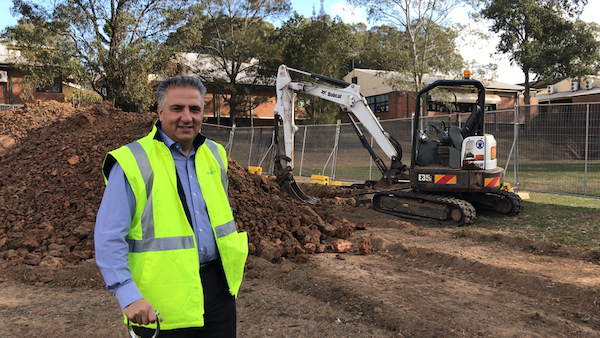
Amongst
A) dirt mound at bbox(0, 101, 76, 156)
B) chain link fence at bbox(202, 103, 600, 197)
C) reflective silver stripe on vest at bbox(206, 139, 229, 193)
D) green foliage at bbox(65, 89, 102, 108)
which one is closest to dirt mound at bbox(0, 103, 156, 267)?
dirt mound at bbox(0, 101, 76, 156)

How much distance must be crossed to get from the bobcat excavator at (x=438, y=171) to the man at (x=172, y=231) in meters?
6.85

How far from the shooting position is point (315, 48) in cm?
3025

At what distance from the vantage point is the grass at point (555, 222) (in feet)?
23.2

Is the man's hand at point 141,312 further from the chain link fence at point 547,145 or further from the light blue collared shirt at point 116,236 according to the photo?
the chain link fence at point 547,145

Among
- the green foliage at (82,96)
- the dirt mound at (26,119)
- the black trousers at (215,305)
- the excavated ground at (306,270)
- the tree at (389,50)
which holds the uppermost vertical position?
the tree at (389,50)

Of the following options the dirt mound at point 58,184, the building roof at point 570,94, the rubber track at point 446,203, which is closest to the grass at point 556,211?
the rubber track at point 446,203

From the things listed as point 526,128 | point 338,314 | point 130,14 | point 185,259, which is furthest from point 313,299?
point 130,14

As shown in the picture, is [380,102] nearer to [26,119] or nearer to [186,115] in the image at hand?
[26,119]

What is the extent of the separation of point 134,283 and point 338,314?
9.10 feet

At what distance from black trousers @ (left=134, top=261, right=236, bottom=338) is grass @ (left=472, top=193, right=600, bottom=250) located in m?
6.15

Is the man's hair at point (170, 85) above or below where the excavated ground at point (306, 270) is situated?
above

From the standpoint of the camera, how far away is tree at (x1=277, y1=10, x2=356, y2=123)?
30125 mm

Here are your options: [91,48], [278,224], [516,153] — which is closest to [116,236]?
[278,224]

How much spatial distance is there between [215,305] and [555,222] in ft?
26.3
